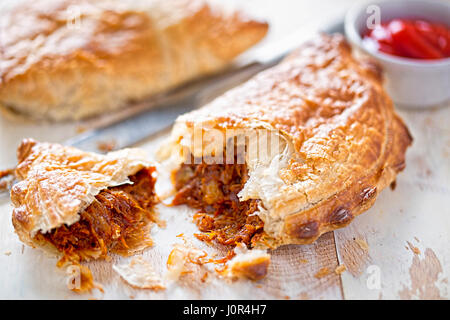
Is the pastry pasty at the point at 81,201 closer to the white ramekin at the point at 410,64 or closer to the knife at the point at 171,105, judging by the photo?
the knife at the point at 171,105

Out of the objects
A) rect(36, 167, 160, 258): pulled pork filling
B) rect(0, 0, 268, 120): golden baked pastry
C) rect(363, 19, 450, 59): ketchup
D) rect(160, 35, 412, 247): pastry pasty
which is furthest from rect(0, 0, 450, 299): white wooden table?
Answer: rect(363, 19, 450, 59): ketchup

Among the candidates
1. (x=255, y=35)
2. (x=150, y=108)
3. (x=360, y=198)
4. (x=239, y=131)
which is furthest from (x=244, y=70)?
(x=360, y=198)

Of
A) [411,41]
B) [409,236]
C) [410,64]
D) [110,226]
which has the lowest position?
[409,236]

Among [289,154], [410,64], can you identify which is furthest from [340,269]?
[410,64]

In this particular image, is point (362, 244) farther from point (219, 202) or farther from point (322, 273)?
point (219, 202)

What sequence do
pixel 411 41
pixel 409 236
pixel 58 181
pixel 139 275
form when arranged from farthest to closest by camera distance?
pixel 411 41
pixel 409 236
pixel 58 181
pixel 139 275

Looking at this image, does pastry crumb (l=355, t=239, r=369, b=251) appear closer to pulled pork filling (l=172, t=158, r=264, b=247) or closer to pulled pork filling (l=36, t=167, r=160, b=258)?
pulled pork filling (l=172, t=158, r=264, b=247)
